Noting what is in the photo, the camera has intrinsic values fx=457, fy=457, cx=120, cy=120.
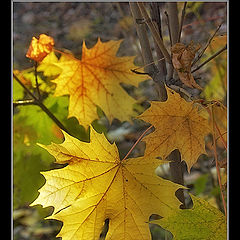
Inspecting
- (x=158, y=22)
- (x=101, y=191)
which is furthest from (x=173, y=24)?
(x=101, y=191)

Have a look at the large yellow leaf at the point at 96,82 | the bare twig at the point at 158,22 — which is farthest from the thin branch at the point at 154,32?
the large yellow leaf at the point at 96,82

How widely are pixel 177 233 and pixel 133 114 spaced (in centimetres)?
30

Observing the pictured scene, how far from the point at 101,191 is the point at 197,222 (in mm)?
133

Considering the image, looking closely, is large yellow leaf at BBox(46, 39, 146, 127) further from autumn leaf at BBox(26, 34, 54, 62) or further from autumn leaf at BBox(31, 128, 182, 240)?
autumn leaf at BBox(31, 128, 182, 240)

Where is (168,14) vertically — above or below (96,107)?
above

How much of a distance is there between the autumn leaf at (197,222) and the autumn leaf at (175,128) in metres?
0.06

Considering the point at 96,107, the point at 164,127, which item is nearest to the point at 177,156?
the point at 164,127

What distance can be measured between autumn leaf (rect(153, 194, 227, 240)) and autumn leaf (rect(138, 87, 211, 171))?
0.06 meters

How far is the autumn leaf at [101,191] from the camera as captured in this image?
59 cm

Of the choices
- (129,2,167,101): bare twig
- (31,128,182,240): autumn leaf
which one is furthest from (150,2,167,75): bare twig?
(31,128,182,240): autumn leaf

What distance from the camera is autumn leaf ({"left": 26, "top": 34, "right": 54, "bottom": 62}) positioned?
0.76 meters

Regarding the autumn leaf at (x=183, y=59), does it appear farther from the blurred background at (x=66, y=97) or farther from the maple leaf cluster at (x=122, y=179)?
the blurred background at (x=66, y=97)
